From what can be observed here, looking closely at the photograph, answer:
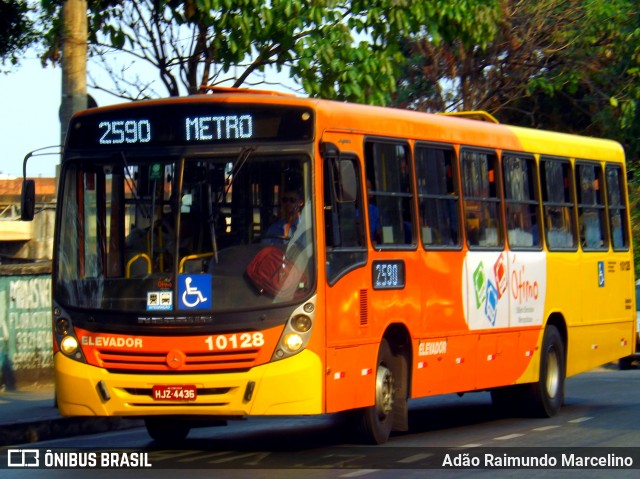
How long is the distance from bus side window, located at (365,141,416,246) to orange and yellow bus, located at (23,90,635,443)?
0.02 meters

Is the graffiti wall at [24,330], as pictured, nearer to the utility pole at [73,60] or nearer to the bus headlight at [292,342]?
the utility pole at [73,60]

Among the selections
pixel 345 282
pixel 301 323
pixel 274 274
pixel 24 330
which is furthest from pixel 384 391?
pixel 24 330

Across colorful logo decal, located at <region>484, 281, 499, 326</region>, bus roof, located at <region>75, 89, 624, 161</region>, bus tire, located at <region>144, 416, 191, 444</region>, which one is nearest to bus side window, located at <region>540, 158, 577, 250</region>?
bus roof, located at <region>75, 89, 624, 161</region>

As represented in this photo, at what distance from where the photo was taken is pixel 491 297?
14070mm

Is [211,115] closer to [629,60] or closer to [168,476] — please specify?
[168,476]

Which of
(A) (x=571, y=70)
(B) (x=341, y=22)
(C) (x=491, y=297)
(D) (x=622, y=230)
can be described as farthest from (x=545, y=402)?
(A) (x=571, y=70)

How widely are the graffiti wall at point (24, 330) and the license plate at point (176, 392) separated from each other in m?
7.67

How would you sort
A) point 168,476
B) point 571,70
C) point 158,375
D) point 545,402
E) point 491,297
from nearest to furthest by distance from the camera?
point 168,476 → point 158,375 → point 491,297 → point 545,402 → point 571,70

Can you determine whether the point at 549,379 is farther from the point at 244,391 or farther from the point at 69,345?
the point at 69,345

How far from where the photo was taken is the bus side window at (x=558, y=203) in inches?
611

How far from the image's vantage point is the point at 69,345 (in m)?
11.1

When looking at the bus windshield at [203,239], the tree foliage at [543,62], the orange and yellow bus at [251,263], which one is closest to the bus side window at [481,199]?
the orange and yellow bus at [251,263]

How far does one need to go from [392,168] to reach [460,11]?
220 inches

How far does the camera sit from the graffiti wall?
17891 mm
